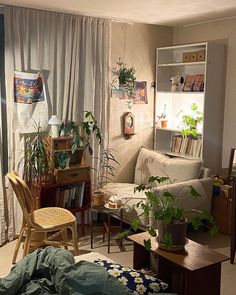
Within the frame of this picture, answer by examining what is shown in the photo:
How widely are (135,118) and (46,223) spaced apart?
1.95m

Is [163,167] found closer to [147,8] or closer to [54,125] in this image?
[54,125]

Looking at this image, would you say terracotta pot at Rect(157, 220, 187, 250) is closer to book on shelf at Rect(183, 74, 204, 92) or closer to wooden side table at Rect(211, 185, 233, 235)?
wooden side table at Rect(211, 185, 233, 235)

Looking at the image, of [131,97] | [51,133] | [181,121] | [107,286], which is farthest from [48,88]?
[107,286]

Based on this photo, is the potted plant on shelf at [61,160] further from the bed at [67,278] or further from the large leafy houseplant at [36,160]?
the bed at [67,278]

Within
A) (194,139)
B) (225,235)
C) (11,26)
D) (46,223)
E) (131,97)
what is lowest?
(225,235)

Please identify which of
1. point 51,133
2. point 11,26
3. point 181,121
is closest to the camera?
point 11,26

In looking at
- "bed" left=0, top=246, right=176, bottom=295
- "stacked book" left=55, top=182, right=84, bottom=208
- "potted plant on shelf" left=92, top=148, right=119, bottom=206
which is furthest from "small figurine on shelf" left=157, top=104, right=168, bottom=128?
"bed" left=0, top=246, right=176, bottom=295

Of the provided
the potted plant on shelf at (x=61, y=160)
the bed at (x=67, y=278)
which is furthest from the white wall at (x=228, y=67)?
the bed at (x=67, y=278)

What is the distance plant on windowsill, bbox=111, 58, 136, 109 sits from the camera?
4762 millimetres

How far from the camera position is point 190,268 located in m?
2.25

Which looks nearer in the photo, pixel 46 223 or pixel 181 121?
pixel 46 223

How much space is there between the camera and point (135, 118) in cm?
499

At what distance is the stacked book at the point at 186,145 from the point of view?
474 centimetres

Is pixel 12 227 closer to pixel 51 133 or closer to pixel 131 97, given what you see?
pixel 51 133
